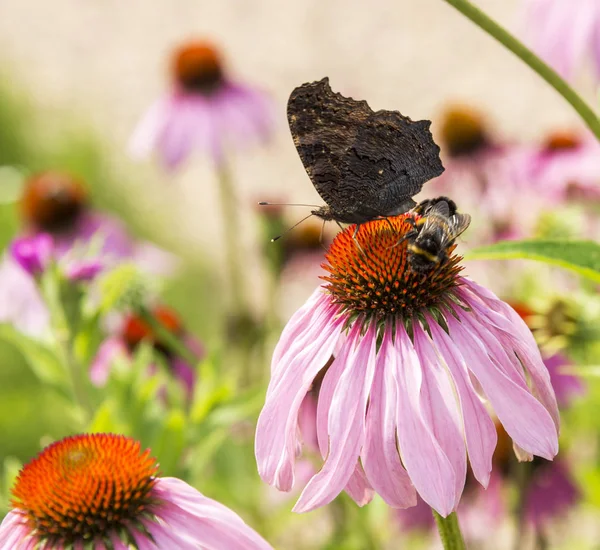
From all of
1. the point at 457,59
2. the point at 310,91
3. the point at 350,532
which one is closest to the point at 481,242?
the point at 350,532

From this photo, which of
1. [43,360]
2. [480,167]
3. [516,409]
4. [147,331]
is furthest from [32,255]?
[480,167]

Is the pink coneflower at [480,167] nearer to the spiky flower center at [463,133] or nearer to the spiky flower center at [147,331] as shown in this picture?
the spiky flower center at [463,133]

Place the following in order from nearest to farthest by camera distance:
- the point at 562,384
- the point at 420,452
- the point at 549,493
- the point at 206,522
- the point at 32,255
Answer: the point at 420,452 → the point at 206,522 → the point at 32,255 → the point at 562,384 → the point at 549,493

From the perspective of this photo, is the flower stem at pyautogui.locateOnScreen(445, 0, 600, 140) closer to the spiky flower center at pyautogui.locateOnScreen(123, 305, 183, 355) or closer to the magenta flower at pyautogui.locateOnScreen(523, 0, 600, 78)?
the magenta flower at pyautogui.locateOnScreen(523, 0, 600, 78)

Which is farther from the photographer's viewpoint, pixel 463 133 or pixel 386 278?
pixel 463 133

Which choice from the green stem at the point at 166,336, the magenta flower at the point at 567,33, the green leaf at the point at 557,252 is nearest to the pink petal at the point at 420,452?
the green leaf at the point at 557,252

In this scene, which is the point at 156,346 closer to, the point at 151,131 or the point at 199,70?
the point at 151,131
